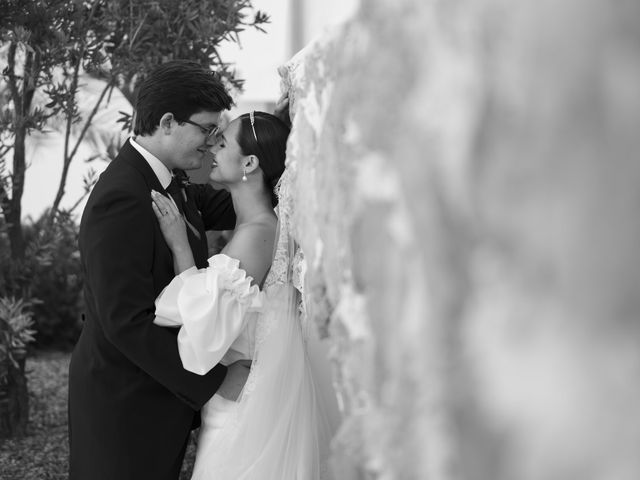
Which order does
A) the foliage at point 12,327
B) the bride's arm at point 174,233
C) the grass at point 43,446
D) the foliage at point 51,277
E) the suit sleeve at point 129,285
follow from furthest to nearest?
the foliage at point 51,277
the grass at point 43,446
the foliage at point 12,327
the bride's arm at point 174,233
the suit sleeve at point 129,285

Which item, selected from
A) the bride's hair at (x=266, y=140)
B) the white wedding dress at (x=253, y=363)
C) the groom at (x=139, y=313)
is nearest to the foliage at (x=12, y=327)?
the groom at (x=139, y=313)

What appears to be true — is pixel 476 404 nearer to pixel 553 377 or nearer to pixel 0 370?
pixel 553 377

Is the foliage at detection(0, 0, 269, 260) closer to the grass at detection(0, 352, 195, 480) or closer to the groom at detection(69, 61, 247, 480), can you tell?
the grass at detection(0, 352, 195, 480)

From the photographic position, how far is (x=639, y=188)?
2.38 feet

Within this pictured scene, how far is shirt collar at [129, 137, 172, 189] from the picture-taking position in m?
2.61

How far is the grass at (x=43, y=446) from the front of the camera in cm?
431

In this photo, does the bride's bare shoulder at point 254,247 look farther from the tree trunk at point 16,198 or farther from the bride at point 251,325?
the tree trunk at point 16,198

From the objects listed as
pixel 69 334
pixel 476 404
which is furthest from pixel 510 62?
pixel 69 334

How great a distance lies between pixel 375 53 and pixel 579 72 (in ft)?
1.16

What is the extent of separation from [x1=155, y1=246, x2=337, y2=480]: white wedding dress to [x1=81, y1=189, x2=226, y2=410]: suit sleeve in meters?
0.05

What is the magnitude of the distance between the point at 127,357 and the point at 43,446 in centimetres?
254

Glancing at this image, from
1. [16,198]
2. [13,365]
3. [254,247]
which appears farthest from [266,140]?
[13,365]

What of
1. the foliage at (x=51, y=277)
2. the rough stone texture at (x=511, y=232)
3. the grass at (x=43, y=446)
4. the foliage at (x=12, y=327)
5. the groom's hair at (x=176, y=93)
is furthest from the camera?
the foliage at (x=51, y=277)

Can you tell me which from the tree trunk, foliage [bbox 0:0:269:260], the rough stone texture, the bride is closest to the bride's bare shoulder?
the bride
